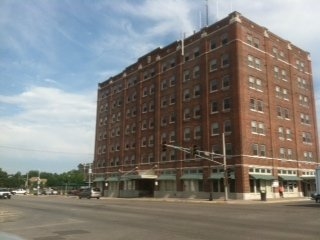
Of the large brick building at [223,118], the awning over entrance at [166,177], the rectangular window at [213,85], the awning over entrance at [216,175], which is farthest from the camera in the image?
the awning over entrance at [166,177]

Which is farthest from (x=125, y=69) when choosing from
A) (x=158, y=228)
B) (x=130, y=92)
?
(x=158, y=228)

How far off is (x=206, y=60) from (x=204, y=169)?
627 inches

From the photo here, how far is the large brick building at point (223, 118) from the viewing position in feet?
174

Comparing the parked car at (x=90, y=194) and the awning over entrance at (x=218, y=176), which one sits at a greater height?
the awning over entrance at (x=218, y=176)

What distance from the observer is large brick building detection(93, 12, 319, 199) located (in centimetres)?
5312

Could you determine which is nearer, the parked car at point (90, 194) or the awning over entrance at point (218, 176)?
the awning over entrance at point (218, 176)

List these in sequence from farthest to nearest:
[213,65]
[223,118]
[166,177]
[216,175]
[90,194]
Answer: [90,194]
[166,177]
[213,65]
[223,118]
[216,175]

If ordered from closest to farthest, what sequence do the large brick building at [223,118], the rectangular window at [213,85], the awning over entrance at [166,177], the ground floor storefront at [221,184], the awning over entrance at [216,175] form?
the ground floor storefront at [221,184], the awning over entrance at [216,175], the large brick building at [223,118], the rectangular window at [213,85], the awning over entrance at [166,177]

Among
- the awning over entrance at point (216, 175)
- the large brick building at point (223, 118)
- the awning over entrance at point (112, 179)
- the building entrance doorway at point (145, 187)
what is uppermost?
the large brick building at point (223, 118)

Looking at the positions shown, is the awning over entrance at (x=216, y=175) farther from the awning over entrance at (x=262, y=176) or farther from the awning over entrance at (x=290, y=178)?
the awning over entrance at (x=290, y=178)

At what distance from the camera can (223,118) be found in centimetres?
5456

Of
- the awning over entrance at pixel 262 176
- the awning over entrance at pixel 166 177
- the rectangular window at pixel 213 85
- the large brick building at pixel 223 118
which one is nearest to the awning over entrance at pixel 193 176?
the large brick building at pixel 223 118

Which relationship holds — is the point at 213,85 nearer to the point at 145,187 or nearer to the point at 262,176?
the point at 262,176

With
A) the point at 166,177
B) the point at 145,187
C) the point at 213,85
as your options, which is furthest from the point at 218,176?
the point at 145,187
